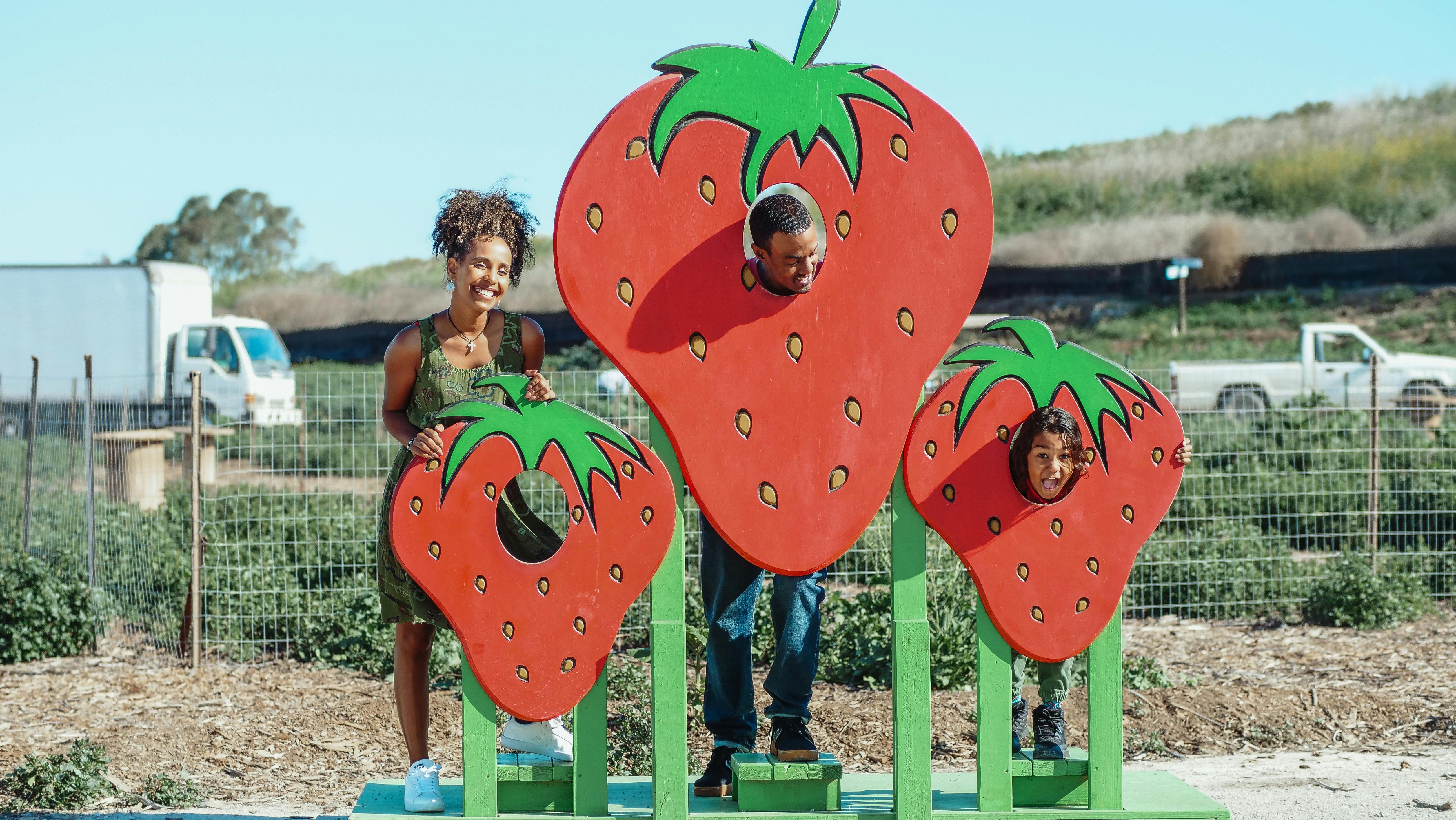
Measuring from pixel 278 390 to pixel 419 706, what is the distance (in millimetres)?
17152

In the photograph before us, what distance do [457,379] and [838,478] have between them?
3.49 ft

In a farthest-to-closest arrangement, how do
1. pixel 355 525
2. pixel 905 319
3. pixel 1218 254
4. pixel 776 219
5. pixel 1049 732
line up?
pixel 1218 254
pixel 355 525
pixel 1049 732
pixel 905 319
pixel 776 219

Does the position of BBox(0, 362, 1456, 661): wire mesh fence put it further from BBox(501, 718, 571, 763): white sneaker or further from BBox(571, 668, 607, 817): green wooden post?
BBox(571, 668, 607, 817): green wooden post

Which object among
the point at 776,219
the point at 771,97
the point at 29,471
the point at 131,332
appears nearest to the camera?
the point at 776,219

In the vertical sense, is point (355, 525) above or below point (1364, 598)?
above

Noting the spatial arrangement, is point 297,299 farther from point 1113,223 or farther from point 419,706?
point 419,706

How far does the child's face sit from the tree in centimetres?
5989

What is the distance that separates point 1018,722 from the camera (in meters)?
3.67

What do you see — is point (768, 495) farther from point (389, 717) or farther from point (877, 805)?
point (389, 717)

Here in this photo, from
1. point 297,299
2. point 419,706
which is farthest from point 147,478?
point 297,299

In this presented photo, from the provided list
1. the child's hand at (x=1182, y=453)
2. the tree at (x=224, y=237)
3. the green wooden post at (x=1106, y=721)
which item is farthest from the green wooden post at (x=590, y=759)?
the tree at (x=224, y=237)

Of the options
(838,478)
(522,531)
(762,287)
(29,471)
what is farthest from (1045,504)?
(29,471)

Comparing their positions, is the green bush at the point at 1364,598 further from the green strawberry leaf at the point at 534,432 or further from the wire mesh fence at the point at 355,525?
the green strawberry leaf at the point at 534,432

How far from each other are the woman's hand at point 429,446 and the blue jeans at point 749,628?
748 mm
